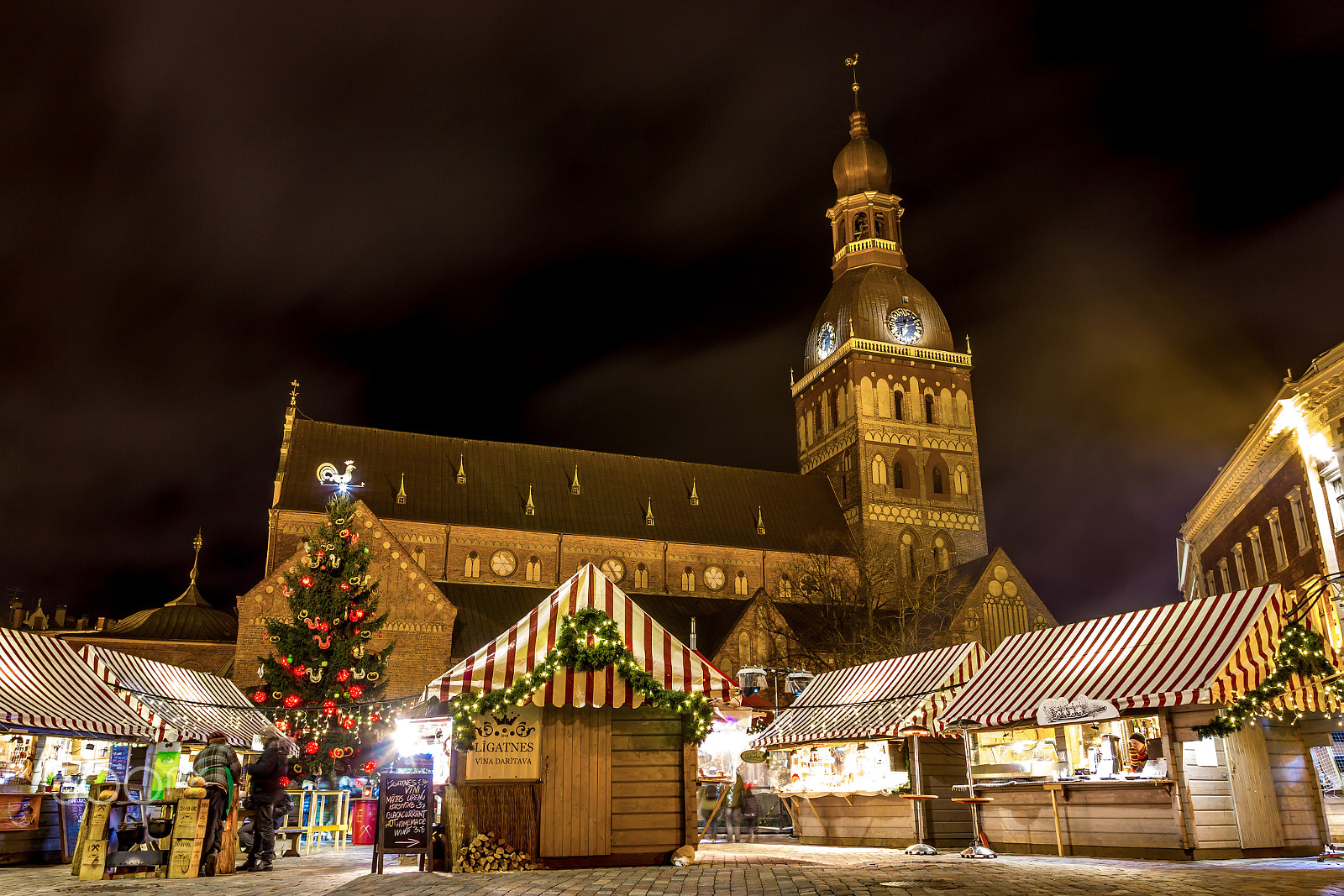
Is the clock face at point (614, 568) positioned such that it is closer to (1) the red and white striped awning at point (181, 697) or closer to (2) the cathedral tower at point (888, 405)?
(2) the cathedral tower at point (888, 405)

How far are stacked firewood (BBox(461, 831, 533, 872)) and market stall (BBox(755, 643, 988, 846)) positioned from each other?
6.79 meters

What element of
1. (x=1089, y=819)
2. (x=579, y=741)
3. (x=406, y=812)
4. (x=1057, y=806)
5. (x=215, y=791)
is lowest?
(x=1089, y=819)

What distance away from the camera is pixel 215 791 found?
12.6 m

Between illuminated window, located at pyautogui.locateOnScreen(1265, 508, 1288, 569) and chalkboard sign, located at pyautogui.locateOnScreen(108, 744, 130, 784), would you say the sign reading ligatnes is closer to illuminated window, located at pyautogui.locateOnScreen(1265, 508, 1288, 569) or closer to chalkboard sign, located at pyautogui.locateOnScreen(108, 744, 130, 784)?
chalkboard sign, located at pyautogui.locateOnScreen(108, 744, 130, 784)

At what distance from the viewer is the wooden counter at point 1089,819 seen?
1341cm

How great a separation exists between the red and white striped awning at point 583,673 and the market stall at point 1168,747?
524cm

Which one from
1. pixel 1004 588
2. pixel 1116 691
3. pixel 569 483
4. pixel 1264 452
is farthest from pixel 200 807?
pixel 1004 588

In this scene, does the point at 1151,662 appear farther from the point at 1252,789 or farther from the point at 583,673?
the point at 583,673

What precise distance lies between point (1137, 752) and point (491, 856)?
Answer: 854 cm

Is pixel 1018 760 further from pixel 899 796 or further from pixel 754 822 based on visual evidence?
pixel 754 822

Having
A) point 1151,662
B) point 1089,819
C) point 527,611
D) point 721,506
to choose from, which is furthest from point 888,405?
point 1089,819

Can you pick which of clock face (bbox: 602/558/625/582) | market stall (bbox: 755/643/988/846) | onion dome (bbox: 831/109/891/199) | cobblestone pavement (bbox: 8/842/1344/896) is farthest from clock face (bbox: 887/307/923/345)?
cobblestone pavement (bbox: 8/842/1344/896)

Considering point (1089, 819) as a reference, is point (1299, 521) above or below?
above

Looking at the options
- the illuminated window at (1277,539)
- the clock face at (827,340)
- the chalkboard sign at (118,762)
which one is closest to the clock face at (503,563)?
the clock face at (827,340)
